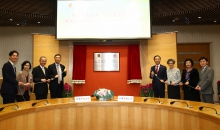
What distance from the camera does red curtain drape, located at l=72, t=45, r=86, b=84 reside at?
522 cm

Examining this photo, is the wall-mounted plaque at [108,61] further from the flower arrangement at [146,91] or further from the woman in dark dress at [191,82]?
the woman in dark dress at [191,82]

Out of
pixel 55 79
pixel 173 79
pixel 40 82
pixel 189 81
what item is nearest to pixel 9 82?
pixel 40 82

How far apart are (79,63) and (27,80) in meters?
2.19

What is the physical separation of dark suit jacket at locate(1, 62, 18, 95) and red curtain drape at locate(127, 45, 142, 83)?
10.3 ft

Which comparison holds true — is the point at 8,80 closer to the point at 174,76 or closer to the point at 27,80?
the point at 27,80

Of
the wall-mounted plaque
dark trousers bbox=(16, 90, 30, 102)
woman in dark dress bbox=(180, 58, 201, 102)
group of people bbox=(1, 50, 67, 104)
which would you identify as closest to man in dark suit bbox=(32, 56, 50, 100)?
group of people bbox=(1, 50, 67, 104)

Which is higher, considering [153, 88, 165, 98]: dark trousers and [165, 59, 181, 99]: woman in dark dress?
[165, 59, 181, 99]: woman in dark dress

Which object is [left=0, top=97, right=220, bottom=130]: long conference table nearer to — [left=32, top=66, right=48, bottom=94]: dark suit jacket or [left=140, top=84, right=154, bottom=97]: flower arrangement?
[left=32, top=66, right=48, bottom=94]: dark suit jacket

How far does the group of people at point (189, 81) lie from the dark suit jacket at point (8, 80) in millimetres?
2539

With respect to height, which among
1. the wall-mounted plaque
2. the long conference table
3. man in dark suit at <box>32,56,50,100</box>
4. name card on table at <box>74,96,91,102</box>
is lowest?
the long conference table

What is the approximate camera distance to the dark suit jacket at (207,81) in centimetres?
300

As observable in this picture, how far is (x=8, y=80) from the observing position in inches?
109

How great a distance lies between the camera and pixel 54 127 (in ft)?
7.88

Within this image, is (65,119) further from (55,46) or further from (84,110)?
(55,46)
